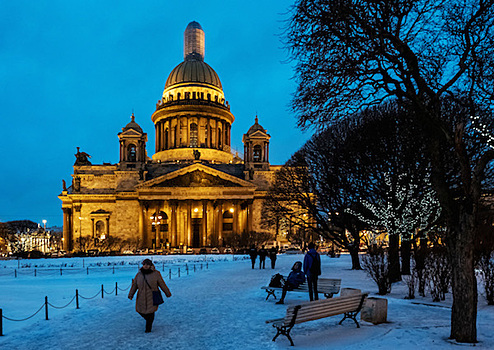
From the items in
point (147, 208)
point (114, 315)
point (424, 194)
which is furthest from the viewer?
→ point (147, 208)

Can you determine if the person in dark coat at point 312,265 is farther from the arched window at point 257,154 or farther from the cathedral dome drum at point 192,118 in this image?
the cathedral dome drum at point 192,118

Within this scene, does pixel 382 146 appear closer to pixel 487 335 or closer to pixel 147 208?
pixel 487 335

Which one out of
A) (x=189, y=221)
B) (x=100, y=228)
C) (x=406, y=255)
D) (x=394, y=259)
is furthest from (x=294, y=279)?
(x=100, y=228)

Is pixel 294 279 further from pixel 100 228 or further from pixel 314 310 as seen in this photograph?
pixel 100 228

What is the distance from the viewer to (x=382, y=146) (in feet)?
80.8

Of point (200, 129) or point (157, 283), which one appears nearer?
point (157, 283)

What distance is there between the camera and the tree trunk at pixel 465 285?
864 centimetres

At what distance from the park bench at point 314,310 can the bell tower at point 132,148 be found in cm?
6564

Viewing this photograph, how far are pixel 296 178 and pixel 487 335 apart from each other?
2658 cm

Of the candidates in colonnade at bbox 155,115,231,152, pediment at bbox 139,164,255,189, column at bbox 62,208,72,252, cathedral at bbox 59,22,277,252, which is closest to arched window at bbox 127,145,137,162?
cathedral at bbox 59,22,277,252

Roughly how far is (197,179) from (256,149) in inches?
492

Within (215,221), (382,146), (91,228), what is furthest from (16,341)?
(91,228)

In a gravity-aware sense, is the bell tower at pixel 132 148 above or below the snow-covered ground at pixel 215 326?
above

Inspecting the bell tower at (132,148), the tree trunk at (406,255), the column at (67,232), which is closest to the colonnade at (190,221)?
the bell tower at (132,148)
